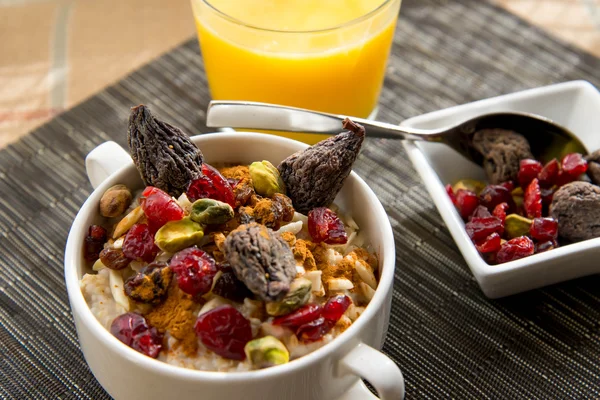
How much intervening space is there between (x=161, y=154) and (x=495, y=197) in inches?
34.1

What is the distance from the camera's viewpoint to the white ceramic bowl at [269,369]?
3.63 feet

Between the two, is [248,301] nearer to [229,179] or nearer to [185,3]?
[229,179]

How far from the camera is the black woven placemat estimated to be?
5.12 feet

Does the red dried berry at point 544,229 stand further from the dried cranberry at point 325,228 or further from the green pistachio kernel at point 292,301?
the green pistachio kernel at point 292,301

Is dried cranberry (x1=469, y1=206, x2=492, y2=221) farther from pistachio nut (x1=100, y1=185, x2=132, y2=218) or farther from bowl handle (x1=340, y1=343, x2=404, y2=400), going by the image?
pistachio nut (x1=100, y1=185, x2=132, y2=218)

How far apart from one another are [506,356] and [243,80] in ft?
3.19

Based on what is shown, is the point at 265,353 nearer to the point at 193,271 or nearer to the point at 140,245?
the point at 193,271

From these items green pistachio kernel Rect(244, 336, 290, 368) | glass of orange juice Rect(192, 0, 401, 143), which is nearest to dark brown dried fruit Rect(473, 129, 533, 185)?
glass of orange juice Rect(192, 0, 401, 143)

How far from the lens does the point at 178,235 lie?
1245mm

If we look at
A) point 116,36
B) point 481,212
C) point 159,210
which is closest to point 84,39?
point 116,36

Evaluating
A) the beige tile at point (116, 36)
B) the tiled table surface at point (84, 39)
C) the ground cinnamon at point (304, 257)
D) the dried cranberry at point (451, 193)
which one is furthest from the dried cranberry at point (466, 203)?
the beige tile at point (116, 36)

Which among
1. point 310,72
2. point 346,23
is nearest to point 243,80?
point 310,72

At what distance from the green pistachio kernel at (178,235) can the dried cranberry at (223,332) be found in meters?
0.14

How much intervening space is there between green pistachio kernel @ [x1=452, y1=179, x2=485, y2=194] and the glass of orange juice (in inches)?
14.3
